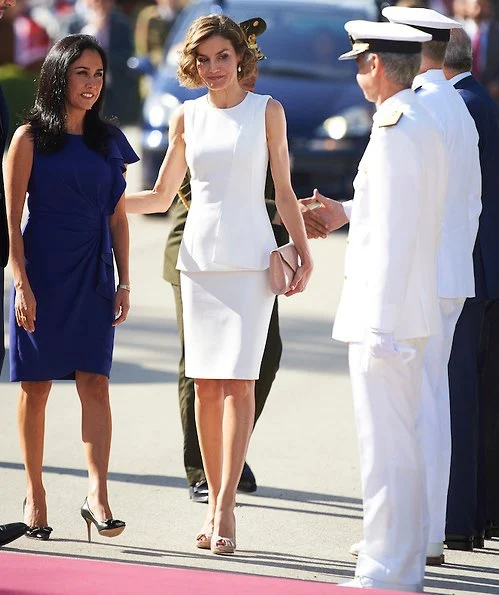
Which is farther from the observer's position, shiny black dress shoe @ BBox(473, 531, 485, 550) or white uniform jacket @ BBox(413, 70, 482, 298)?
shiny black dress shoe @ BBox(473, 531, 485, 550)

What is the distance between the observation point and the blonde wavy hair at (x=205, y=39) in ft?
18.1

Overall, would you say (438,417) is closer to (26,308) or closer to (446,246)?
(446,246)

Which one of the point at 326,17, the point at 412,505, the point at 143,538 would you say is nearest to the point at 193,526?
the point at 143,538

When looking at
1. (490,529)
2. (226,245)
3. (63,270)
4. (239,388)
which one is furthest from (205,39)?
(490,529)

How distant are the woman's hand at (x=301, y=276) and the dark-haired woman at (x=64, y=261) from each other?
25.9 inches

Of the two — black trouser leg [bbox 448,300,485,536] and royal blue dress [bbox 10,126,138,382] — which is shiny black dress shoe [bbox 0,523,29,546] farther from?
black trouser leg [bbox 448,300,485,536]

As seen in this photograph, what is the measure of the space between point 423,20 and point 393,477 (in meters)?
1.52

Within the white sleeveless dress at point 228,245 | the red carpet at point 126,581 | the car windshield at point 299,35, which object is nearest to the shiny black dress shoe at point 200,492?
the white sleeveless dress at point 228,245

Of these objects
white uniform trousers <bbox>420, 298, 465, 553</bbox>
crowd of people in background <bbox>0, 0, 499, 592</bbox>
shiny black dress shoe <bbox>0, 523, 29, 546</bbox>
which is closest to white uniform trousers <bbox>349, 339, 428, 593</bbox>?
crowd of people in background <bbox>0, 0, 499, 592</bbox>

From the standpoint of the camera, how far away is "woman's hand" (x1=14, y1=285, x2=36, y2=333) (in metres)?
5.35

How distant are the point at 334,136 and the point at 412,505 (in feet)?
30.8

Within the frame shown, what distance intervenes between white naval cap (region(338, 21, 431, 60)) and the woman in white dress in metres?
0.86

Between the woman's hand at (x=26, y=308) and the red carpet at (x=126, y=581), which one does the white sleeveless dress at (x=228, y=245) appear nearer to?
the woman's hand at (x=26, y=308)

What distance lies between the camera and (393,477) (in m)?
4.75
